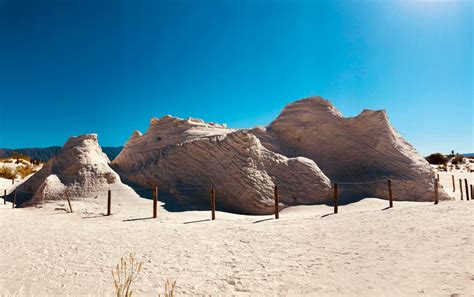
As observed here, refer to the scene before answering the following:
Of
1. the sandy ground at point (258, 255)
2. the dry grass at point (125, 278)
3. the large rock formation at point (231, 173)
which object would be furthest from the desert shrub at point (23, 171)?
the dry grass at point (125, 278)

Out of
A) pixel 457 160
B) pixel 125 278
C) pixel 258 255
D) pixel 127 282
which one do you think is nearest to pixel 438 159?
pixel 457 160

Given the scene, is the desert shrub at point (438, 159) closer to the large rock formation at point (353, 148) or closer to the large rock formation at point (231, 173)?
the large rock formation at point (353, 148)

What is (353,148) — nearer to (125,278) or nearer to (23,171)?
(125,278)

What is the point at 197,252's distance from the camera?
7.62 meters

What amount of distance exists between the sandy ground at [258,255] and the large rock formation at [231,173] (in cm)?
413

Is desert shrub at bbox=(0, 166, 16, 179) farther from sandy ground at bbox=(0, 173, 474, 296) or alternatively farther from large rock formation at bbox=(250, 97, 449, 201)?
large rock formation at bbox=(250, 97, 449, 201)

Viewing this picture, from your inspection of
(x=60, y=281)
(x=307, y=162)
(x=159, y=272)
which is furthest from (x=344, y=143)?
(x=60, y=281)

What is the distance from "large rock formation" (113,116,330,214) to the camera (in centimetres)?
1563

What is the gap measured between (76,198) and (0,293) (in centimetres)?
1196

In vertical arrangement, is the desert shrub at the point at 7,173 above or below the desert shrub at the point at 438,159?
below

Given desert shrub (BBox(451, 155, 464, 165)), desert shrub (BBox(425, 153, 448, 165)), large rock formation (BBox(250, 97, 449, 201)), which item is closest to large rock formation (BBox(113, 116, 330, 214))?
large rock formation (BBox(250, 97, 449, 201))

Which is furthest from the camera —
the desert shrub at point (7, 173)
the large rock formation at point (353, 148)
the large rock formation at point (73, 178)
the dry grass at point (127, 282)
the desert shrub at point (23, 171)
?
the desert shrub at point (23, 171)

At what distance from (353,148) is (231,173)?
377 inches

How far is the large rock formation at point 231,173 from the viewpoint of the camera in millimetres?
15633
